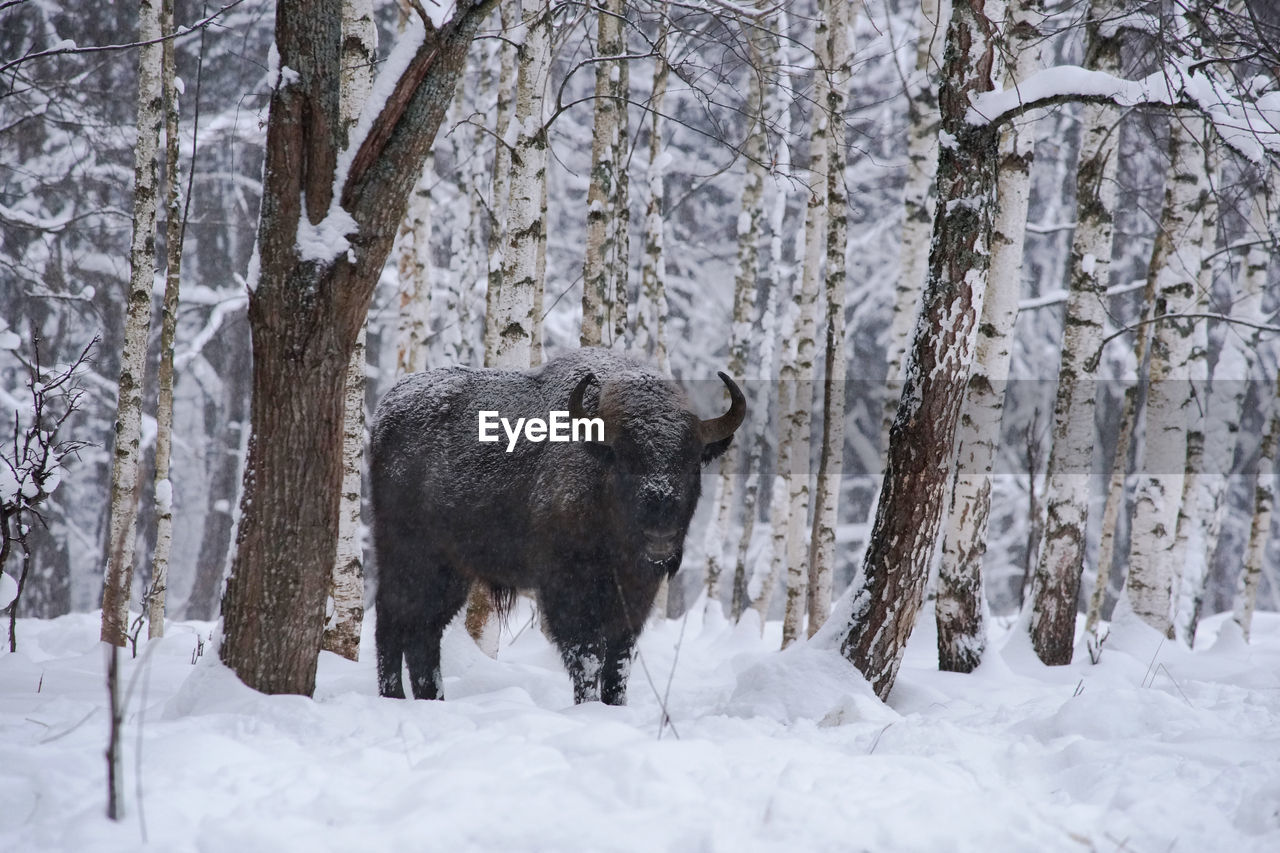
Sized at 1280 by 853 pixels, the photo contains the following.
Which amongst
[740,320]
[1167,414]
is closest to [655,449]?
[1167,414]

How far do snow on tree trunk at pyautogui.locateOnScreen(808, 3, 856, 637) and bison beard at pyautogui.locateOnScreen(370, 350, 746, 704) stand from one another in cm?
334

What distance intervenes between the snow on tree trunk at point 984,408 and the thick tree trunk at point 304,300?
396cm

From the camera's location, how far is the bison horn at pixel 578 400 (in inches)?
185

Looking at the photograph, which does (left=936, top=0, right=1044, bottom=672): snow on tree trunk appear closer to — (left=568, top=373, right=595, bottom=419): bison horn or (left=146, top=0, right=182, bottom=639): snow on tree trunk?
(left=568, top=373, right=595, bottom=419): bison horn

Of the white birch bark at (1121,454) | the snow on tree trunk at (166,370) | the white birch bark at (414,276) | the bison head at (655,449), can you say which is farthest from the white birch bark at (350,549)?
the white birch bark at (1121,454)

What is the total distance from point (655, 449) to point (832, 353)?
144 inches

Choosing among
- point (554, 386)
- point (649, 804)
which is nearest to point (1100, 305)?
point (554, 386)

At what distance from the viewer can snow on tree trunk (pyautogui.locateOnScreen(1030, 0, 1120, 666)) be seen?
6484 mm

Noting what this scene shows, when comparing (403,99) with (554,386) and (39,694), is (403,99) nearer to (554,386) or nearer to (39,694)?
(554,386)

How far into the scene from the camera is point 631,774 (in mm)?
2688

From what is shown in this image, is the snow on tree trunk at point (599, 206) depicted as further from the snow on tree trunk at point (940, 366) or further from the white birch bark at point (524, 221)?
the snow on tree trunk at point (940, 366)

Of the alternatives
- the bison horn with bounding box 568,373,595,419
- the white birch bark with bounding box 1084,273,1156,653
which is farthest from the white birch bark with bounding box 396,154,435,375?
the white birch bark with bounding box 1084,273,1156,653

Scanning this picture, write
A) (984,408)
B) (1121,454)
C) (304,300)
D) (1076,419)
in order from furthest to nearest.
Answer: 1. (1121,454)
2. (1076,419)
3. (984,408)
4. (304,300)

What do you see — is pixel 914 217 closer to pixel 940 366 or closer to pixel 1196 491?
pixel 1196 491
